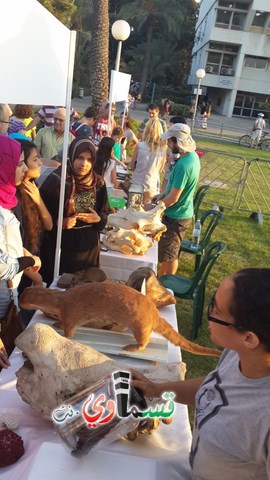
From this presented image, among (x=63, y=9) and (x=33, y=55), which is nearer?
(x=33, y=55)

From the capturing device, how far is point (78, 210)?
3164 millimetres

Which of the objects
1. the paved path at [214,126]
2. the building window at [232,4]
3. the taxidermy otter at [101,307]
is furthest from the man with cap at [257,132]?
the building window at [232,4]

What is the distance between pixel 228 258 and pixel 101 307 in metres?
4.93

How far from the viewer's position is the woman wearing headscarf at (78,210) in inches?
119

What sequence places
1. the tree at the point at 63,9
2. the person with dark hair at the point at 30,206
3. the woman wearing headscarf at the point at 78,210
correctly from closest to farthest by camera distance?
the person with dark hair at the point at 30,206 < the woman wearing headscarf at the point at 78,210 < the tree at the point at 63,9

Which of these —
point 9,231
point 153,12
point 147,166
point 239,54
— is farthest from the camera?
point 239,54

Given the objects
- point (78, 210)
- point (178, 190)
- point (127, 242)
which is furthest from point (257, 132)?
point (78, 210)

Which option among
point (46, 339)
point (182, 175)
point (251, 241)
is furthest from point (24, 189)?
point (251, 241)

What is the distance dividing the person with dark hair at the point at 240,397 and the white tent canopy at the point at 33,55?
127 centimetres

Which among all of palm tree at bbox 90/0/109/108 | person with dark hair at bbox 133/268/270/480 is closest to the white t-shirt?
person with dark hair at bbox 133/268/270/480

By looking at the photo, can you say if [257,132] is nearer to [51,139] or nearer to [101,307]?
[51,139]

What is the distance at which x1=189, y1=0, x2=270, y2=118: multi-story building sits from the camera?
119 feet

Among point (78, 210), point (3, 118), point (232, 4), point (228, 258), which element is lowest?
point (228, 258)

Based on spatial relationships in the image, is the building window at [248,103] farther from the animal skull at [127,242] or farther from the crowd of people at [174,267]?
the animal skull at [127,242]
